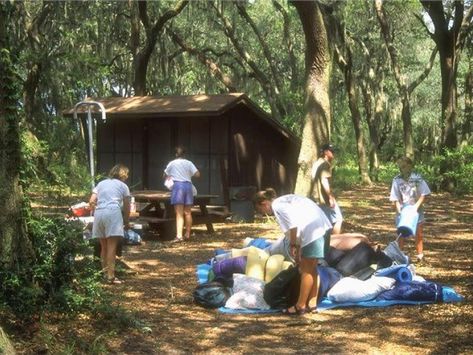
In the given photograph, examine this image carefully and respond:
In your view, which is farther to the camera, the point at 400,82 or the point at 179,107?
the point at 400,82

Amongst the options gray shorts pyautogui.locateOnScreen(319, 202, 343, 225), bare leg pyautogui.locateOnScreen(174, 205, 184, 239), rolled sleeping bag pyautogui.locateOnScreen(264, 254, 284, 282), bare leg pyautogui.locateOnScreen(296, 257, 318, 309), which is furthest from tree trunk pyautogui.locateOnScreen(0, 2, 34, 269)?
bare leg pyautogui.locateOnScreen(174, 205, 184, 239)

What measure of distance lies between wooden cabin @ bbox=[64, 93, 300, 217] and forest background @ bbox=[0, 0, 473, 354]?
1.45 meters

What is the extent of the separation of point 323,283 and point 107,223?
2816 mm

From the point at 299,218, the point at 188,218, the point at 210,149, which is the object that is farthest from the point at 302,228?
the point at 210,149

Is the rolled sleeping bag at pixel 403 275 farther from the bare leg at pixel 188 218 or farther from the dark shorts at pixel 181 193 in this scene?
the bare leg at pixel 188 218

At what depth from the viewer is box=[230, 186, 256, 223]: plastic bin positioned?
59.5 ft

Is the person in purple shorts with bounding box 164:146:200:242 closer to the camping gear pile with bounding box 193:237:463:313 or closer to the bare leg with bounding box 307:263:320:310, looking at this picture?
the camping gear pile with bounding box 193:237:463:313

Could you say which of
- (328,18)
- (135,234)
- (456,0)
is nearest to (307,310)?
(135,234)

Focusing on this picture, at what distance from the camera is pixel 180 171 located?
14.1m

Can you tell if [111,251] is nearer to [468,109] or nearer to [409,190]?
[409,190]

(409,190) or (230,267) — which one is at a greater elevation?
(409,190)

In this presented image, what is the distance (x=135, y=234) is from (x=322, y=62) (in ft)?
16.4

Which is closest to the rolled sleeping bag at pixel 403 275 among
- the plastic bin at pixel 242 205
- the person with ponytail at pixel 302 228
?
the person with ponytail at pixel 302 228

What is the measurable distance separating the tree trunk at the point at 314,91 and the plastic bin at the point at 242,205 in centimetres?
366
